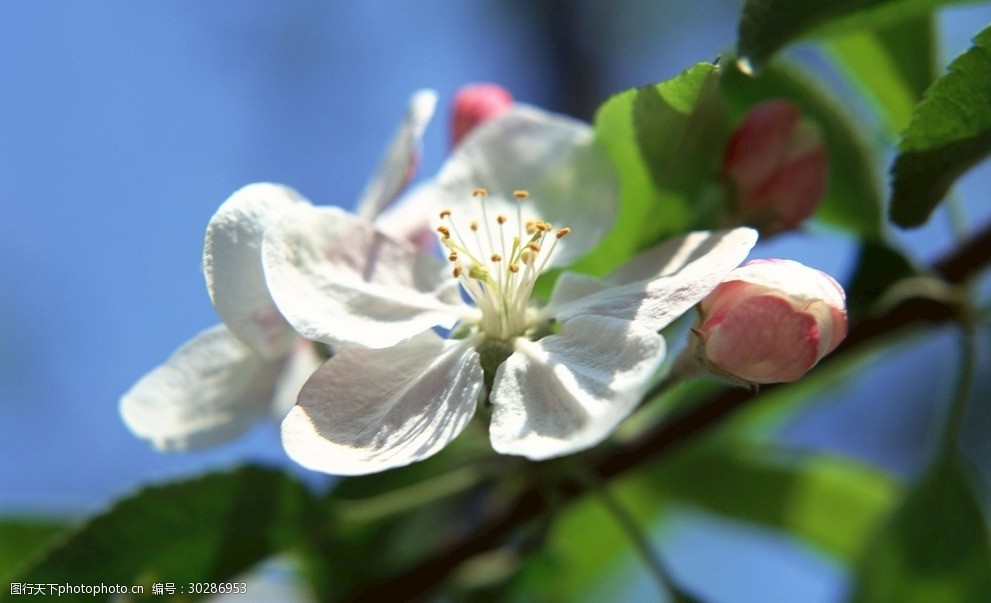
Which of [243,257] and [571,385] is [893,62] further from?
[243,257]

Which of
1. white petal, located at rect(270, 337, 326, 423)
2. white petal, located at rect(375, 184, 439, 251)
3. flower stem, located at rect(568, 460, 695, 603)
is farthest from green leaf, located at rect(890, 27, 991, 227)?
white petal, located at rect(270, 337, 326, 423)

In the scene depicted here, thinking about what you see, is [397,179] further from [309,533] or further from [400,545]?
[400,545]

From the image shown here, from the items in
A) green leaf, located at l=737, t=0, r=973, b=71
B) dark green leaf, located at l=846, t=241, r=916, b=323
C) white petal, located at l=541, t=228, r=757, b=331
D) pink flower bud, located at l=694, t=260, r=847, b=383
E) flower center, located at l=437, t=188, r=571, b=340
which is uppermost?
green leaf, located at l=737, t=0, r=973, b=71

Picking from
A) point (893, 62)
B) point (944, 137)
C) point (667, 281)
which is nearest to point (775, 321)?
point (667, 281)

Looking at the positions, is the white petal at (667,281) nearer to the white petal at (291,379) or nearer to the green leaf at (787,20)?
the green leaf at (787,20)

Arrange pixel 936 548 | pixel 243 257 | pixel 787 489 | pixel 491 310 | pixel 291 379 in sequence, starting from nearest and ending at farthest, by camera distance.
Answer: pixel 243 257 < pixel 491 310 < pixel 291 379 < pixel 936 548 < pixel 787 489

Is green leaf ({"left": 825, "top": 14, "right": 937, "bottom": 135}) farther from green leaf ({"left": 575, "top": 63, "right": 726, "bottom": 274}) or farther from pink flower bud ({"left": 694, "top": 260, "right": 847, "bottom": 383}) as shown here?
pink flower bud ({"left": 694, "top": 260, "right": 847, "bottom": 383})
